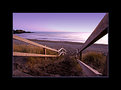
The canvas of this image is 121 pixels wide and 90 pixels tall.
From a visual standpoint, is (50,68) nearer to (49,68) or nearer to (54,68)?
(49,68)

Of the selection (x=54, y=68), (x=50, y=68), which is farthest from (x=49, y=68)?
(x=54, y=68)

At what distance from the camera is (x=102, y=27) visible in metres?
1.38
